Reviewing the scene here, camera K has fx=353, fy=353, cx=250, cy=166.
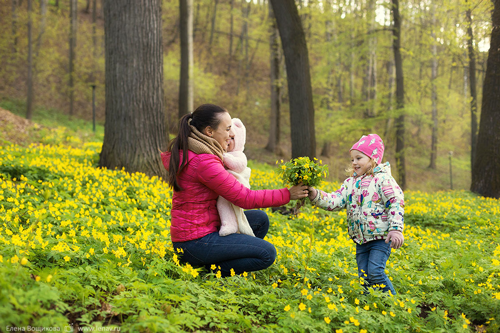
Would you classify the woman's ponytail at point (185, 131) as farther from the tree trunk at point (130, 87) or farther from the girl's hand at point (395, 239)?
the tree trunk at point (130, 87)

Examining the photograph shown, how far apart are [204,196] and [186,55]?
1179cm

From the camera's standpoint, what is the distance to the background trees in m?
15.0

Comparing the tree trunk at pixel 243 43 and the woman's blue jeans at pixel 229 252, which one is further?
the tree trunk at pixel 243 43

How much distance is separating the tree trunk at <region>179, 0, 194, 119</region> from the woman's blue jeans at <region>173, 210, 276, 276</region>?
11.1 meters

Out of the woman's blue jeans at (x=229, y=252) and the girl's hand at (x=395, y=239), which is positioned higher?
the girl's hand at (x=395, y=239)

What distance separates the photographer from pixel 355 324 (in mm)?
2490

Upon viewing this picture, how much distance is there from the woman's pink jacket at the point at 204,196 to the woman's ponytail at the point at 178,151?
5 cm

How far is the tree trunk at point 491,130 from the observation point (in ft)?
32.1

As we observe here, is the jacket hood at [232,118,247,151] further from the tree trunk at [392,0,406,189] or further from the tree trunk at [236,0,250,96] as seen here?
the tree trunk at [236,0,250,96]

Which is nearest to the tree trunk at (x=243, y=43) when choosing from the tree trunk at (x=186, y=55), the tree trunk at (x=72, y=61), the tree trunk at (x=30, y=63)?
the tree trunk at (x=72, y=61)

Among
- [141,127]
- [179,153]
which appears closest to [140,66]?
[141,127]

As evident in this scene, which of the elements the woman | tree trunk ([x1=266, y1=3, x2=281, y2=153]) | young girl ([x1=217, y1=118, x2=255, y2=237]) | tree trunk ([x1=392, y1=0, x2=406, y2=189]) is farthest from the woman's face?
tree trunk ([x1=266, y1=3, x2=281, y2=153])

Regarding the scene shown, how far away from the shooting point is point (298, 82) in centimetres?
825

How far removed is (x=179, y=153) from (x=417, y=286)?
2.71m
